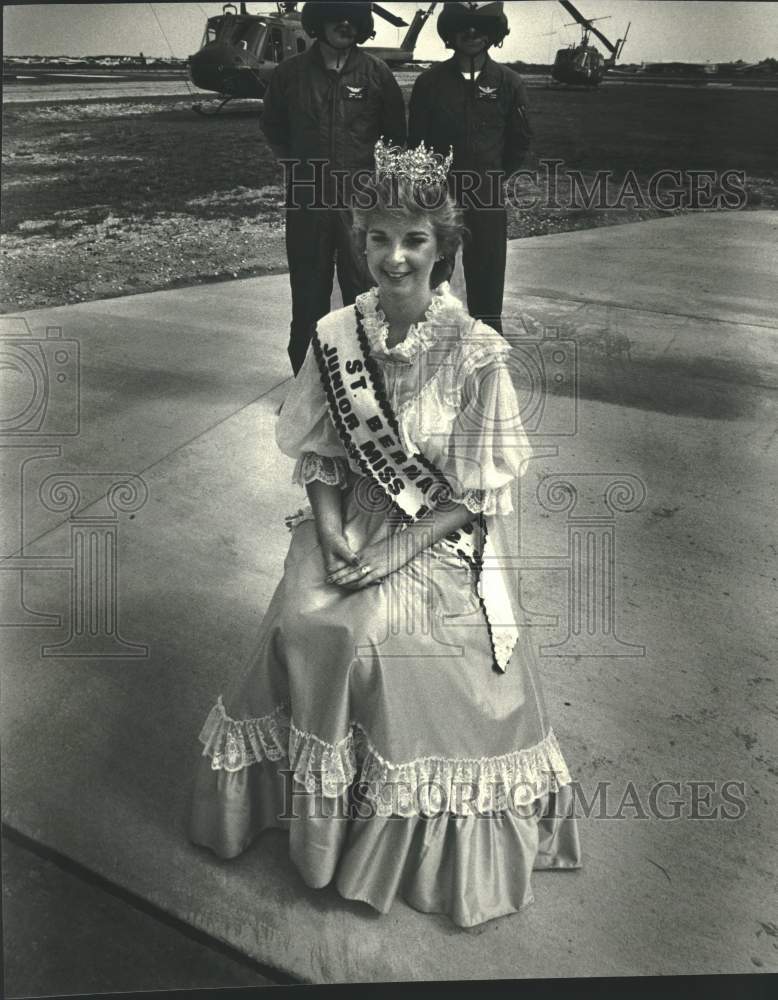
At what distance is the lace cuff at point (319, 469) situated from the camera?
7.18ft

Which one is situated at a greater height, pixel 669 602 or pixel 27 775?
pixel 669 602

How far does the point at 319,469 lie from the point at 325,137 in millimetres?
1002

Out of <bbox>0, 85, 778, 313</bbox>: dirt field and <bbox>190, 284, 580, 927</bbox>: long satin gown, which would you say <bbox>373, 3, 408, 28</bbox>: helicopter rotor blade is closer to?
<bbox>0, 85, 778, 313</bbox>: dirt field

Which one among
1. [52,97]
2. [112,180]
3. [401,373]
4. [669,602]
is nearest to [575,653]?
[669,602]

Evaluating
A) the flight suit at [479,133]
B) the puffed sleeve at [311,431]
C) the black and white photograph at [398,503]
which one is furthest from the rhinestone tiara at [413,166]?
the puffed sleeve at [311,431]

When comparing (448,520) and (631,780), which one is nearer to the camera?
(448,520)

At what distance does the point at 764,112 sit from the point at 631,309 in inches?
25.7

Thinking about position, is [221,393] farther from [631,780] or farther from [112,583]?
[631,780]

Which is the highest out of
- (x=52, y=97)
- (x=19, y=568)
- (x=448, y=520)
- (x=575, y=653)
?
(x=52, y=97)

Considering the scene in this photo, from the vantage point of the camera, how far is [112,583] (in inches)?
107

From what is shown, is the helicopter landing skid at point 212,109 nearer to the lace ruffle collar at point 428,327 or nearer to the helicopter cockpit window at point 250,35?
the helicopter cockpit window at point 250,35

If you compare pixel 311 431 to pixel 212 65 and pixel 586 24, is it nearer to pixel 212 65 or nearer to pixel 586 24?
pixel 212 65

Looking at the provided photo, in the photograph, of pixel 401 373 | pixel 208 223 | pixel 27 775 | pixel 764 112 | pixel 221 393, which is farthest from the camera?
pixel 221 393

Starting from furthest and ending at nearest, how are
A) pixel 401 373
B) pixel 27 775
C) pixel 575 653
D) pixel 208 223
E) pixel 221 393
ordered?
pixel 221 393 → pixel 575 653 → pixel 208 223 → pixel 27 775 → pixel 401 373
